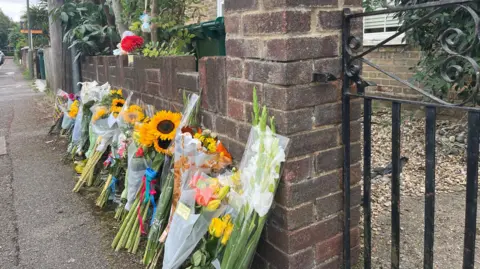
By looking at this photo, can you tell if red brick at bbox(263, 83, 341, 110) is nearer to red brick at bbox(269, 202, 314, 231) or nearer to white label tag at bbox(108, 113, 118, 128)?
red brick at bbox(269, 202, 314, 231)

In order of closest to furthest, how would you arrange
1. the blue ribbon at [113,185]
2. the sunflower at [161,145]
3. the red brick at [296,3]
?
the red brick at [296,3] < the sunflower at [161,145] < the blue ribbon at [113,185]

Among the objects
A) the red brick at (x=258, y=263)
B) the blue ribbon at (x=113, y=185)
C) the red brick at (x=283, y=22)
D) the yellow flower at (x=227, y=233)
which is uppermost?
the red brick at (x=283, y=22)

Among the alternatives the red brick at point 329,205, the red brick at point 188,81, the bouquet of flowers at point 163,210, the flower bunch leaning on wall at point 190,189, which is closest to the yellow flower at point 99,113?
the flower bunch leaning on wall at point 190,189

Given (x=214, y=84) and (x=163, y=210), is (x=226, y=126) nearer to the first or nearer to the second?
(x=214, y=84)

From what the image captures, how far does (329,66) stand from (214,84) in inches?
28.2

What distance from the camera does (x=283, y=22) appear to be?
174 centimetres

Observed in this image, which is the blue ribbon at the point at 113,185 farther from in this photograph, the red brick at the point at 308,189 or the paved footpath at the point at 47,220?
the red brick at the point at 308,189

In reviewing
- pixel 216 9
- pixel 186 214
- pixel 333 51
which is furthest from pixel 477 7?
pixel 216 9

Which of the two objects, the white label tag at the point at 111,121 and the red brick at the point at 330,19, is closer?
the red brick at the point at 330,19

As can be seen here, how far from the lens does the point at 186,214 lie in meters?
1.98

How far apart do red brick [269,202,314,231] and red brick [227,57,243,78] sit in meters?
0.64

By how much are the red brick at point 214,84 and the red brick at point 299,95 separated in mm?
423

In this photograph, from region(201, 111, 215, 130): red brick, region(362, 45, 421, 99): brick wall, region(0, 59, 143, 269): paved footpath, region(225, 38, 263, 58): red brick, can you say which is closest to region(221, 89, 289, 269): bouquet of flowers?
region(225, 38, 263, 58): red brick

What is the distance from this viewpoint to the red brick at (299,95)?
179 cm
